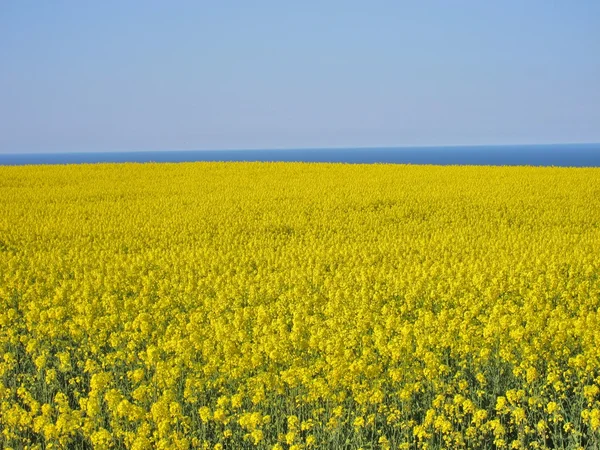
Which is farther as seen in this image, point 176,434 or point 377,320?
A: point 377,320

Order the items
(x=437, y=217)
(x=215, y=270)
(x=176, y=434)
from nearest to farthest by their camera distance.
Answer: (x=176, y=434) < (x=215, y=270) < (x=437, y=217)

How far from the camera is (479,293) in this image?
11000mm

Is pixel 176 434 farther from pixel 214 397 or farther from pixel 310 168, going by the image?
pixel 310 168

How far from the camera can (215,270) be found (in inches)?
508

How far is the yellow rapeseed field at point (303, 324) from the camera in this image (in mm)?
6254

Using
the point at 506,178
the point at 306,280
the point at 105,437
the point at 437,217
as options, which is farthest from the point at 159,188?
the point at 105,437

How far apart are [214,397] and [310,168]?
27.1 meters

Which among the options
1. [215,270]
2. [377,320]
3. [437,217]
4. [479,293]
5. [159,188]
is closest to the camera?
[377,320]

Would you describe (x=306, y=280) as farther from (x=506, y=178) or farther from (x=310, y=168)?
(x=310, y=168)

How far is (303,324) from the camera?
27.2 feet

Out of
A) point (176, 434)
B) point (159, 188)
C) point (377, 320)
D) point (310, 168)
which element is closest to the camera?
point (176, 434)

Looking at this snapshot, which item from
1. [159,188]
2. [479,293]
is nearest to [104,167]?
[159,188]

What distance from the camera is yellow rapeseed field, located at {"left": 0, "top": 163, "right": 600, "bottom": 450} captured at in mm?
6254

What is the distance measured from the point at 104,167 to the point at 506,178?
18.4m
